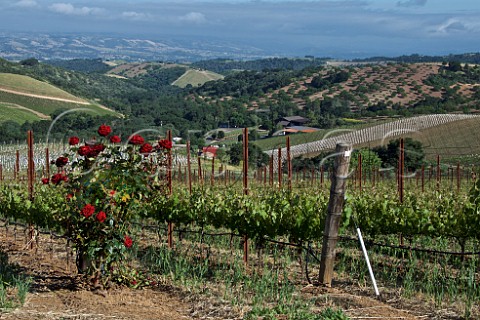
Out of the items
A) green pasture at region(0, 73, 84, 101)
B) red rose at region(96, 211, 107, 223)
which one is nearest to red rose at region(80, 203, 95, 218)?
red rose at region(96, 211, 107, 223)

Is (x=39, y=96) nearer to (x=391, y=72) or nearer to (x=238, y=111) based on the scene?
(x=238, y=111)

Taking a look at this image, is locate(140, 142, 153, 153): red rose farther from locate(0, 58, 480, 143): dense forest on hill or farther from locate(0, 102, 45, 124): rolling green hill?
locate(0, 102, 45, 124): rolling green hill

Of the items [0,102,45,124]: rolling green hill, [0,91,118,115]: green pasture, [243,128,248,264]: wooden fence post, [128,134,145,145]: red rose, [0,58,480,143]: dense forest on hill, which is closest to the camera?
[128,134,145,145]: red rose

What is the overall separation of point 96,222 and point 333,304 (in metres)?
2.35

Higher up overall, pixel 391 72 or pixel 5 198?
pixel 391 72

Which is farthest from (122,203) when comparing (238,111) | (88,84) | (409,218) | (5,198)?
(88,84)

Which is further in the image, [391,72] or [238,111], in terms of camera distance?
[391,72]

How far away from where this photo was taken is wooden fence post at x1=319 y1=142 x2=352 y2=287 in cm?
602

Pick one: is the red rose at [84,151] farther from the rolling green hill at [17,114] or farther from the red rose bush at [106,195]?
the rolling green hill at [17,114]

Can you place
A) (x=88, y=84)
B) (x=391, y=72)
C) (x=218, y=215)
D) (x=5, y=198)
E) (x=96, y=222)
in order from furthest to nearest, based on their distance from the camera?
(x=88, y=84) → (x=391, y=72) → (x=5, y=198) → (x=218, y=215) → (x=96, y=222)

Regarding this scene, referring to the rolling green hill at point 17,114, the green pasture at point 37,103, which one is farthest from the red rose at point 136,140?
the green pasture at point 37,103

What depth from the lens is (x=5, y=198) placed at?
980 cm

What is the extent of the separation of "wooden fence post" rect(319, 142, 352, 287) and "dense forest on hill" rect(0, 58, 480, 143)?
146 ft

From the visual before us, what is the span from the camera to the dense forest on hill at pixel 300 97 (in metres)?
69.8
